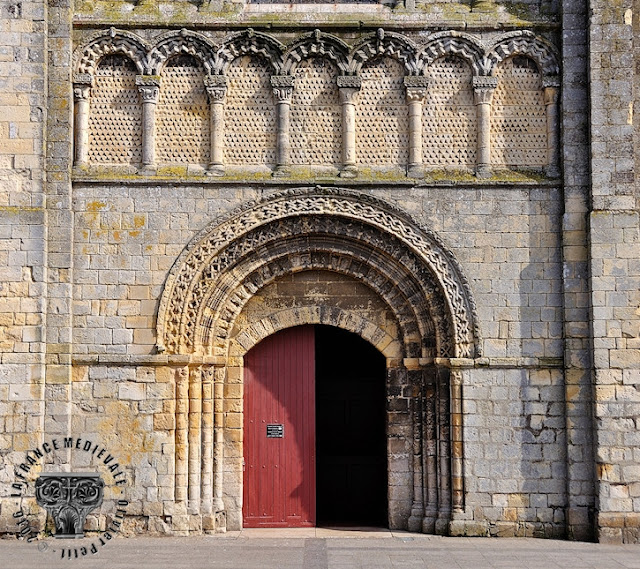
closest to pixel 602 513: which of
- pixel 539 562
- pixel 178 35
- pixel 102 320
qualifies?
pixel 539 562

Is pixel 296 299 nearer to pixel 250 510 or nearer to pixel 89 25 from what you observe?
pixel 250 510

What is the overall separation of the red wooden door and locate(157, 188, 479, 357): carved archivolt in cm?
66

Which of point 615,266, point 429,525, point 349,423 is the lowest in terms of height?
point 429,525

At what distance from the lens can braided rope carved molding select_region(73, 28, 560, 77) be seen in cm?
1035

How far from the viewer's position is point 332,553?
9.38m

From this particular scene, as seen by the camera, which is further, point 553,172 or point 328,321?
point 328,321

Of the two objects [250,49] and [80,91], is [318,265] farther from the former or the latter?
[80,91]

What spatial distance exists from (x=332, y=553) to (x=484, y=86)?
5.36 metres

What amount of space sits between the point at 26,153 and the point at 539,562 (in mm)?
6825

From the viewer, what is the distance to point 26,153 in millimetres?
10055

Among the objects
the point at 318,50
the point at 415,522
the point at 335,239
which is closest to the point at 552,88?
the point at 318,50

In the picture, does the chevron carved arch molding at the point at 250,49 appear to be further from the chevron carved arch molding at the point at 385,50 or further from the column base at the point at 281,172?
the column base at the point at 281,172

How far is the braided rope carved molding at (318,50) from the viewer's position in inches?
408

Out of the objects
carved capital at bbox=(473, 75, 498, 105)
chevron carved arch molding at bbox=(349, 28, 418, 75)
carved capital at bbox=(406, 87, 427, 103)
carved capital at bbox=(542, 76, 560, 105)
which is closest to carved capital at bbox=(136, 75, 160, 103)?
chevron carved arch molding at bbox=(349, 28, 418, 75)
